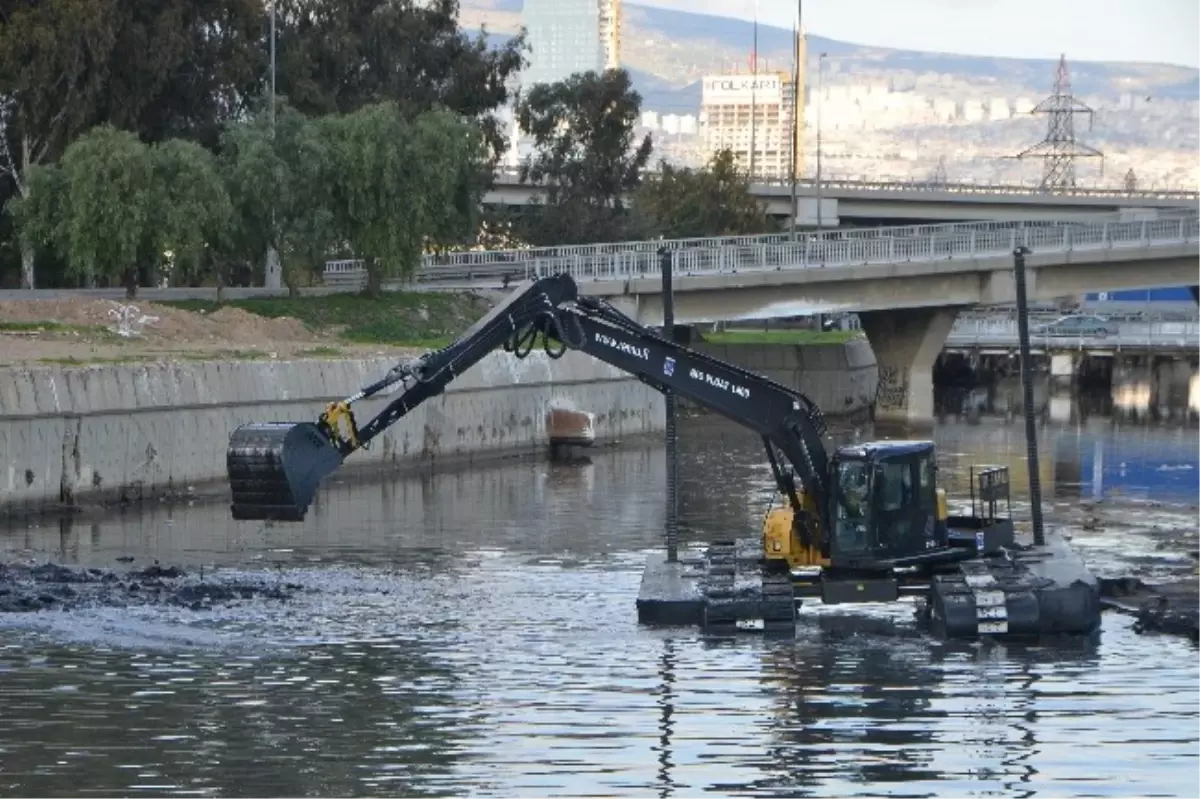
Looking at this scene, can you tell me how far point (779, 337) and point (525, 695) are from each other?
248 feet

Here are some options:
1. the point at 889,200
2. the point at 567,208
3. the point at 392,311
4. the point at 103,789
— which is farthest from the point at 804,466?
the point at 889,200

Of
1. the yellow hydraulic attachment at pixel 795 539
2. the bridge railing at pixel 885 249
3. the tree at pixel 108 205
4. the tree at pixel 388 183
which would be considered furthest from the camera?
the bridge railing at pixel 885 249

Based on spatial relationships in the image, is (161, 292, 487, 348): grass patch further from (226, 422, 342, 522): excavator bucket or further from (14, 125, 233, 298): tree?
(226, 422, 342, 522): excavator bucket

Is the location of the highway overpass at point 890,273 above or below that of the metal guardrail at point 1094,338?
above

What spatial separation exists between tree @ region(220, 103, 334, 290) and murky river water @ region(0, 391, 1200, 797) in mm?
34047

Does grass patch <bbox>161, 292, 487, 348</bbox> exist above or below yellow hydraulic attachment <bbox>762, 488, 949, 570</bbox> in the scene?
above

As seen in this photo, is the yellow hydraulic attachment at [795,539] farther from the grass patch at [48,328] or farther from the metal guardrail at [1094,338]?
the metal guardrail at [1094,338]

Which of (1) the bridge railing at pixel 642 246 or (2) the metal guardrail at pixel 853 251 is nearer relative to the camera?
(2) the metal guardrail at pixel 853 251

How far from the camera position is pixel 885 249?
275ft

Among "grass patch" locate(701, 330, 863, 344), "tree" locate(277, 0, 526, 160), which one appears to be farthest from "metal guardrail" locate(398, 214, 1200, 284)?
"tree" locate(277, 0, 526, 160)

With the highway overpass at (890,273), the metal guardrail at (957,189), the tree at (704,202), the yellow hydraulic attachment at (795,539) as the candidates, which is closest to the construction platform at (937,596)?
the yellow hydraulic attachment at (795,539)

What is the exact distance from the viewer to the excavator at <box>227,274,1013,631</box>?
30.2 m

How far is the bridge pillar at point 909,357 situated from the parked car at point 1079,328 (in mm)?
25005

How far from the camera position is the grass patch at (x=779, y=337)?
315ft
